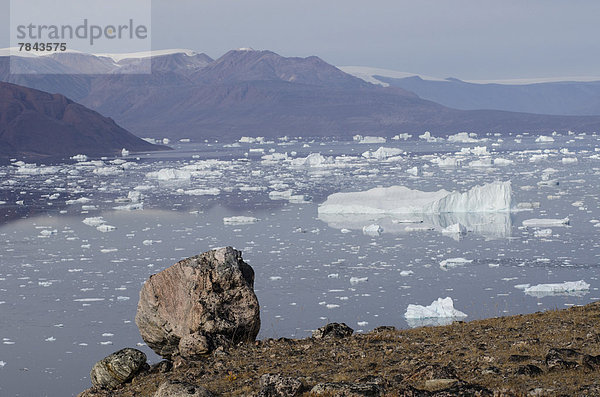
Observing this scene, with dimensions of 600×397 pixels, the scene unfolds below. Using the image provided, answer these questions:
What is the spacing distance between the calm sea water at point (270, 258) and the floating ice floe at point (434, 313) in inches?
18.2

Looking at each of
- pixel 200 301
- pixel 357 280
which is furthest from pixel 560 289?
pixel 200 301

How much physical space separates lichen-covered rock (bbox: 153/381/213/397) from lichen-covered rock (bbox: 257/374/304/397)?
19.4 inches

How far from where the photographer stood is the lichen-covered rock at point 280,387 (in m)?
6.68

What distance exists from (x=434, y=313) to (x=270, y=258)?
7.27m

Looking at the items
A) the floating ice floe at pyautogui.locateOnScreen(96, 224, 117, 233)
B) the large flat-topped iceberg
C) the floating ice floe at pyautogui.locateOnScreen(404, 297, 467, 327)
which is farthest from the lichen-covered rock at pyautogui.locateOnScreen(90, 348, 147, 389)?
the large flat-topped iceberg

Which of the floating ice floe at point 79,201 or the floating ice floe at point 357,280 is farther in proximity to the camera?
the floating ice floe at point 79,201

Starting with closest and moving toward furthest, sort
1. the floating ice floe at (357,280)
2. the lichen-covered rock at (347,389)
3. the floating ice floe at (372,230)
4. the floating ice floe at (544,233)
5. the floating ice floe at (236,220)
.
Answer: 1. the lichen-covered rock at (347,389)
2. the floating ice floe at (357,280)
3. the floating ice floe at (544,233)
4. the floating ice floe at (372,230)
5. the floating ice floe at (236,220)

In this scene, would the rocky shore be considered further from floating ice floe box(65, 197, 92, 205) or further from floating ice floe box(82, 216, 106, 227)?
floating ice floe box(65, 197, 92, 205)

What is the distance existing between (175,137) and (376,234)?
357 ft

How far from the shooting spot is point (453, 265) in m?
20.4

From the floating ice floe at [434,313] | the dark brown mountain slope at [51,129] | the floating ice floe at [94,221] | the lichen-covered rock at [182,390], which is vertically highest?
the dark brown mountain slope at [51,129]

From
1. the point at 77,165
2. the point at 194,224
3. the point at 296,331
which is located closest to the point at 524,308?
the point at 296,331

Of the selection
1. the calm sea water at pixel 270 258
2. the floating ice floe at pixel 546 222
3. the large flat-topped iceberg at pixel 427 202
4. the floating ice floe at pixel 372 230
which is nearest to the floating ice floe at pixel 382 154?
the calm sea water at pixel 270 258

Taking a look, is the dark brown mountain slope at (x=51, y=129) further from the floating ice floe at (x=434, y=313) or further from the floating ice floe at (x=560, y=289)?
the floating ice floe at (x=434, y=313)
